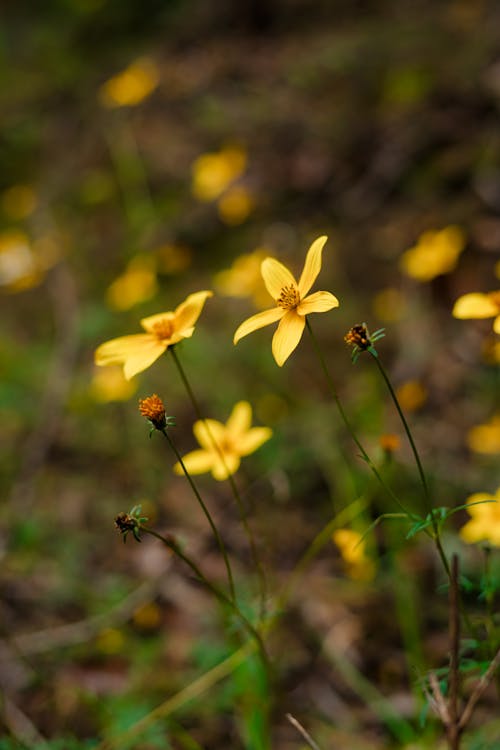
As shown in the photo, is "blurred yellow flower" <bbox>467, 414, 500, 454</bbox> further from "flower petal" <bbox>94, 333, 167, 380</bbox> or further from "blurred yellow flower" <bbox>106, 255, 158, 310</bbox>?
"blurred yellow flower" <bbox>106, 255, 158, 310</bbox>

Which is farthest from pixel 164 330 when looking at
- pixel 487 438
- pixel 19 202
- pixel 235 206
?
pixel 19 202

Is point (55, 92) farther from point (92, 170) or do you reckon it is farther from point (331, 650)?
point (331, 650)

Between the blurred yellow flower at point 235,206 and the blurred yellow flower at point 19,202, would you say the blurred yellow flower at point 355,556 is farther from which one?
the blurred yellow flower at point 19,202

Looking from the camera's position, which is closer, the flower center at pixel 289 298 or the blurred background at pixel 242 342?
the flower center at pixel 289 298

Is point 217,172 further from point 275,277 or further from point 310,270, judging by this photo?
point 310,270

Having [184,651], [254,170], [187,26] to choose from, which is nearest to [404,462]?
[184,651]

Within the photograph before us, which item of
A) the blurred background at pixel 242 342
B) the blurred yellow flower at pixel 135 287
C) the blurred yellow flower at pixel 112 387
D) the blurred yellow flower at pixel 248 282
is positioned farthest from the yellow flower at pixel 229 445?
the blurred yellow flower at pixel 135 287
